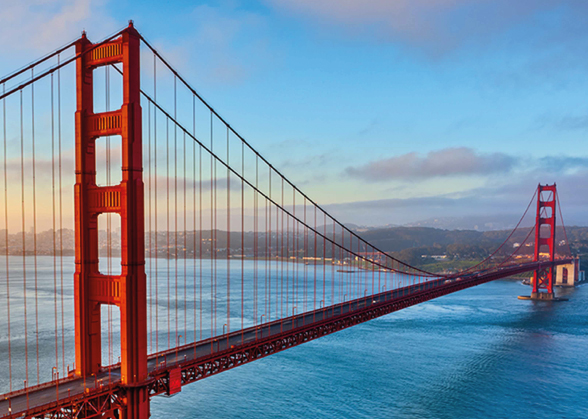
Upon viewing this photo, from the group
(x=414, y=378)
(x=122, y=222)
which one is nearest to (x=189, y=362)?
(x=122, y=222)

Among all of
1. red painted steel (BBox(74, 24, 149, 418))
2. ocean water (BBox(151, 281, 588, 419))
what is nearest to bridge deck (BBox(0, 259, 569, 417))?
red painted steel (BBox(74, 24, 149, 418))

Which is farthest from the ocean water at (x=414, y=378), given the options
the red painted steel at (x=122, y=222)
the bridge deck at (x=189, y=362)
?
the red painted steel at (x=122, y=222)

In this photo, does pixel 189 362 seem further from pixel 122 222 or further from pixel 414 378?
pixel 414 378

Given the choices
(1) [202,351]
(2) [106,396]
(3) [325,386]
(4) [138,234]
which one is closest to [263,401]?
(3) [325,386]

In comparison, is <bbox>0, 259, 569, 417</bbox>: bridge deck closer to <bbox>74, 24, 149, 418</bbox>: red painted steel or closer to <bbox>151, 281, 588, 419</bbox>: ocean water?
<bbox>74, 24, 149, 418</bbox>: red painted steel

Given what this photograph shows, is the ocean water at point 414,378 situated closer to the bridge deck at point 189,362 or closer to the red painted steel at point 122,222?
the bridge deck at point 189,362

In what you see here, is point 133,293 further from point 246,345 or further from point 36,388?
point 246,345
